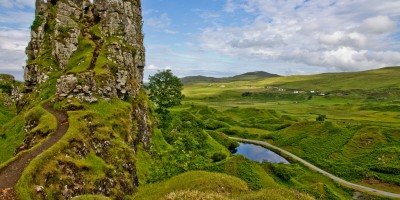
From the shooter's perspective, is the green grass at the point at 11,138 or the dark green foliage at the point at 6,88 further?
the dark green foliage at the point at 6,88

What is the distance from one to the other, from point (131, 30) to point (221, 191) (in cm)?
5553

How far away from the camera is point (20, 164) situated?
37.2 m

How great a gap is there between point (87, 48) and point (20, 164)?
38.4 metres

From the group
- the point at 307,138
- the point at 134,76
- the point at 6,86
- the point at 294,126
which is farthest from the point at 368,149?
the point at 6,86

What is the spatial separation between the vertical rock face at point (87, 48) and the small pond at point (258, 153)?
185ft

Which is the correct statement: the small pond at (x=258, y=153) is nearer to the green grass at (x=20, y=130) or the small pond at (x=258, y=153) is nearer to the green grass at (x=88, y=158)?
the green grass at (x=88, y=158)

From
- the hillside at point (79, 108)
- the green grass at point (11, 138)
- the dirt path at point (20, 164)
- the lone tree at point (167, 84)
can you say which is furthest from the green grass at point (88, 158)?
the lone tree at point (167, 84)

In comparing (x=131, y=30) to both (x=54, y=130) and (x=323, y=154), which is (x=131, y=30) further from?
(x=323, y=154)

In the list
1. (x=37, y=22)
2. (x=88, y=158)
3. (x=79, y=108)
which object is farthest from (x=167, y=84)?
(x=88, y=158)

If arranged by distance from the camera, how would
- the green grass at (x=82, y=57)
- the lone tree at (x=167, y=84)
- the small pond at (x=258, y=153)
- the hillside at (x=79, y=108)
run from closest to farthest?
1. the hillside at (x=79, y=108)
2. the green grass at (x=82, y=57)
3. the small pond at (x=258, y=153)
4. the lone tree at (x=167, y=84)

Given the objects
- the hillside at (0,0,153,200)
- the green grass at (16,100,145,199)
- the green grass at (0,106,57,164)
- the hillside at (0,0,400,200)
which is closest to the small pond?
the hillside at (0,0,400,200)

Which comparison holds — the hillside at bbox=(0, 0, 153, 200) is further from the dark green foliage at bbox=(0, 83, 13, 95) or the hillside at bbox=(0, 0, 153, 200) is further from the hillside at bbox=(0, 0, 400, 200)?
the dark green foliage at bbox=(0, 83, 13, 95)

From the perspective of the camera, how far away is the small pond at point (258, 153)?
116 metres

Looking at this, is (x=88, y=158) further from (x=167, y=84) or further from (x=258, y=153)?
(x=167, y=84)
